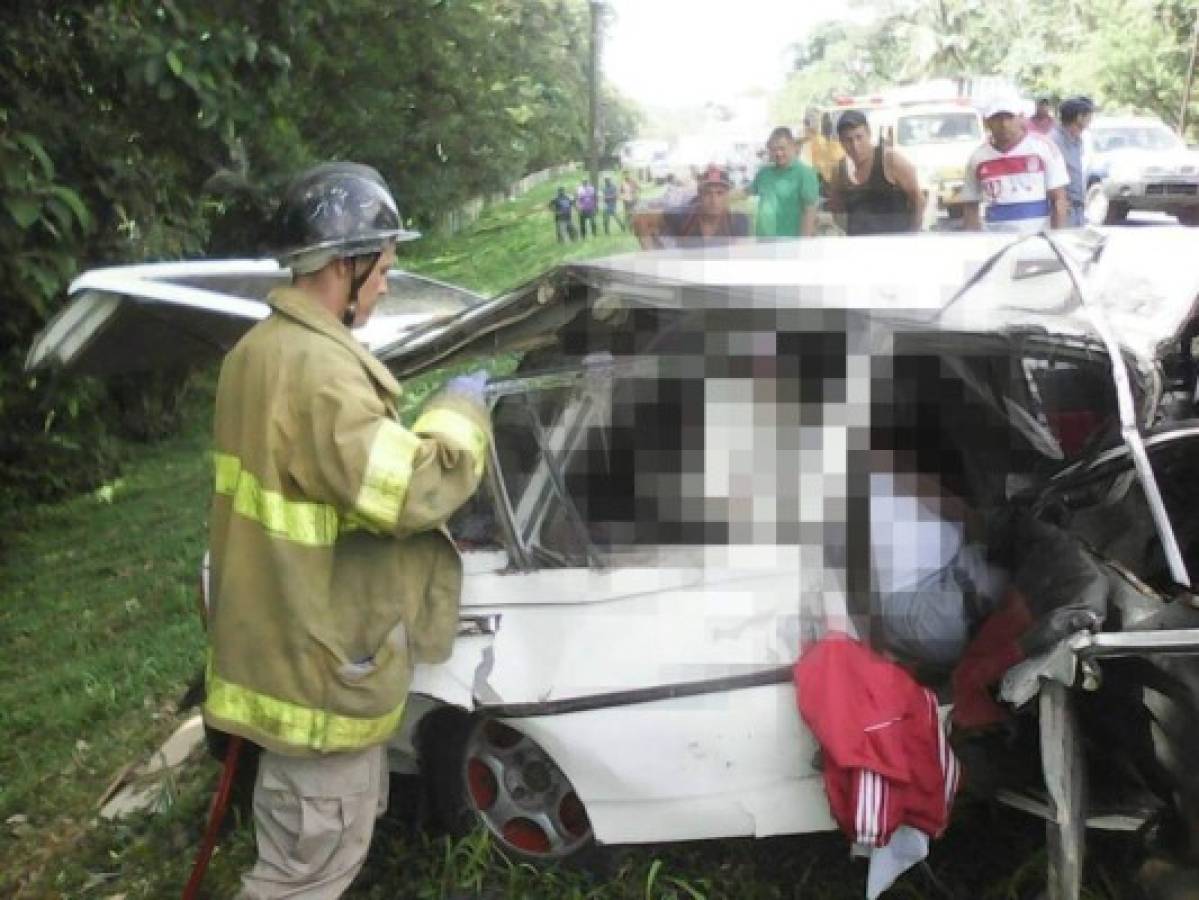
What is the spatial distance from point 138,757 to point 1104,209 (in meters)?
13.9

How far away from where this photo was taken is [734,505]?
2.75 metres

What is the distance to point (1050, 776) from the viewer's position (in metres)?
2.33

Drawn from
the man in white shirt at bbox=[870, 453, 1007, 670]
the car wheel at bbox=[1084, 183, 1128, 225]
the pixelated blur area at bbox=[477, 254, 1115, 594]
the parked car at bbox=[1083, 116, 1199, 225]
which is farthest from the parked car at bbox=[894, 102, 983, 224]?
the man in white shirt at bbox=[870, 453, 1007, 670]

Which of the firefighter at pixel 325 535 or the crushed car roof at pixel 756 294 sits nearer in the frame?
the firefighter at pixel 325 535

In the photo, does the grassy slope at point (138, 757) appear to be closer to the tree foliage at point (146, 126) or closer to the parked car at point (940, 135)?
the tree foliage at point (146, 126)

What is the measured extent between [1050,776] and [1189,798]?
259 millimetres

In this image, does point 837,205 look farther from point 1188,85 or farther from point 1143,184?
point 1188,85

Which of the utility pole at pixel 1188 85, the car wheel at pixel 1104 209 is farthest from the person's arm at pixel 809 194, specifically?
the utility pole at pixel 1188 85

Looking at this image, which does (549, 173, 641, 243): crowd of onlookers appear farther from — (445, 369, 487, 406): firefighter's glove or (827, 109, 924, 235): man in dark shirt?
(445, 369, 487, 406): firefighter's glove

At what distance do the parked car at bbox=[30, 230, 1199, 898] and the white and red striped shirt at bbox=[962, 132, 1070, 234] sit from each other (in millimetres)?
5082

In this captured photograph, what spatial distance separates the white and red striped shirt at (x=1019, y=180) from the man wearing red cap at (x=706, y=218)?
65.6 inches

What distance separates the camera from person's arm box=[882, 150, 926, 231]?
698cm

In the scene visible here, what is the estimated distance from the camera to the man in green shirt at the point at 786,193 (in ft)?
24.9

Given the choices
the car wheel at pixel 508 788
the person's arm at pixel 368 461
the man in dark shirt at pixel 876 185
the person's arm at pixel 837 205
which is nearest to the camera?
the person's arm at pixel 368 461
